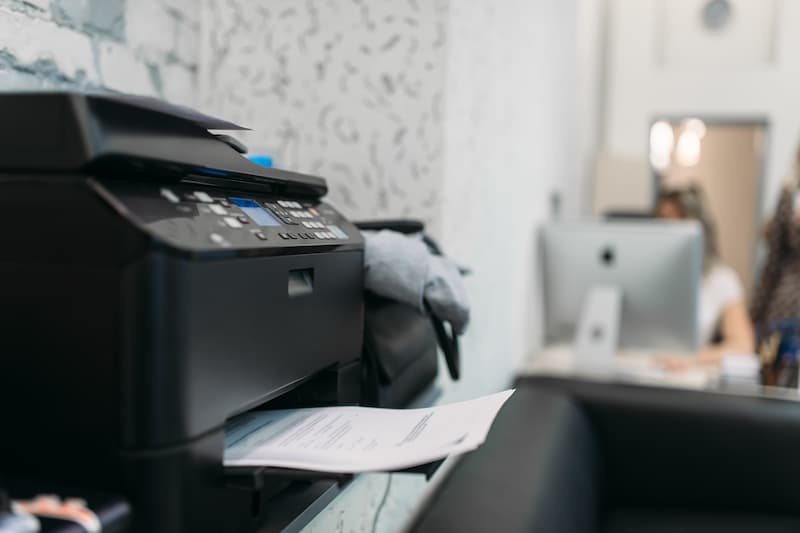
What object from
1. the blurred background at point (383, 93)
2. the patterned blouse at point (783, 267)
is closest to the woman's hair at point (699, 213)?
the patterned blouse at point (783, 267)

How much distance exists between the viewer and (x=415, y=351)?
0.87 metres

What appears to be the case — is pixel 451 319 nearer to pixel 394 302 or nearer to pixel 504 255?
pixel 394 302

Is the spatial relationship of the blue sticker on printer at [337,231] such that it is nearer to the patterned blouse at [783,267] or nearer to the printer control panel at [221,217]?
the printer control panel at [221,217]

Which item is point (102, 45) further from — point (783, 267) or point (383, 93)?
point (783, 267)

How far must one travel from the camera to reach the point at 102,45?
992 millimetres

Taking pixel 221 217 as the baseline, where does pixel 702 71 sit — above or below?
above

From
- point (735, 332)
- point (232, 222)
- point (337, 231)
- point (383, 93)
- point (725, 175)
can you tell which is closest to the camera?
point (232, 222)

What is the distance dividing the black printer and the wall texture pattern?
46 cm

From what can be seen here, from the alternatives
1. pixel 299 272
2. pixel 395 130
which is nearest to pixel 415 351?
pixel 299 272

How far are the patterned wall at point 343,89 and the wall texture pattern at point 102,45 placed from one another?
0.06m

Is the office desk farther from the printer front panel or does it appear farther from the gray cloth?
the printer front panel

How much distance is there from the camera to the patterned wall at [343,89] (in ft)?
3.78

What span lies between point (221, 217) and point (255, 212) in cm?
7

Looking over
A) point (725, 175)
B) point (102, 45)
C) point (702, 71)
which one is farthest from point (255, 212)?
point (725, 175)
